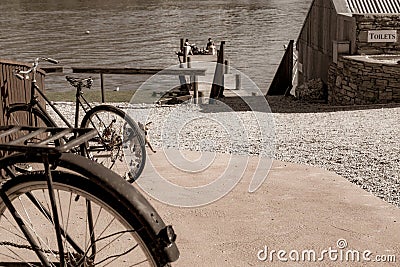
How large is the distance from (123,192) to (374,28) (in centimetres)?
1323

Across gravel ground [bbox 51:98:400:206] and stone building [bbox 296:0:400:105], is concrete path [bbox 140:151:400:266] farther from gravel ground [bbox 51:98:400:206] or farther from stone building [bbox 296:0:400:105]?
stone building [bbox 296:0:400:105]

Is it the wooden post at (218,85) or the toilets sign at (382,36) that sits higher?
the toilets sign at (382,36)

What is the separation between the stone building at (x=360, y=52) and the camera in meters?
14.0

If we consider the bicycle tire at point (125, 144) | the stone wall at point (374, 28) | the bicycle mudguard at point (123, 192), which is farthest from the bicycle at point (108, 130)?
the stone wall at point (374, 28)

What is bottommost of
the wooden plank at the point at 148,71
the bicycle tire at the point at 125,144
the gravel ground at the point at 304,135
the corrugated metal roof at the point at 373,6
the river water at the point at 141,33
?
the river water at the point at 141,33

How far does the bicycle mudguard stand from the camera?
8.76 feet

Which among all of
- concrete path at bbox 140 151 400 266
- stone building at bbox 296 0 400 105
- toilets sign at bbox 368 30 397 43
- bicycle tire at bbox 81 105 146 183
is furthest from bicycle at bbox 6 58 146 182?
toilets sign at bbox 368 30 397 43

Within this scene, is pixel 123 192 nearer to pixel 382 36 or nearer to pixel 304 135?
pixel 304 135

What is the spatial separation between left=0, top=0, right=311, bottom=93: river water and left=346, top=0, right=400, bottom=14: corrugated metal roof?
1243 cm

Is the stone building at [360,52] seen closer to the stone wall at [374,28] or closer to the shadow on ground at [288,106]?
the stone wall at [374,28]

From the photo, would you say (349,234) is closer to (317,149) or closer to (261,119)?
(317,149)

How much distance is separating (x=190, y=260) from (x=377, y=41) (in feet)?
37.4

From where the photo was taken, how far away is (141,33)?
4869 cm

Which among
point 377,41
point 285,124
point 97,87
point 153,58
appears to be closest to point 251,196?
point 285,124
